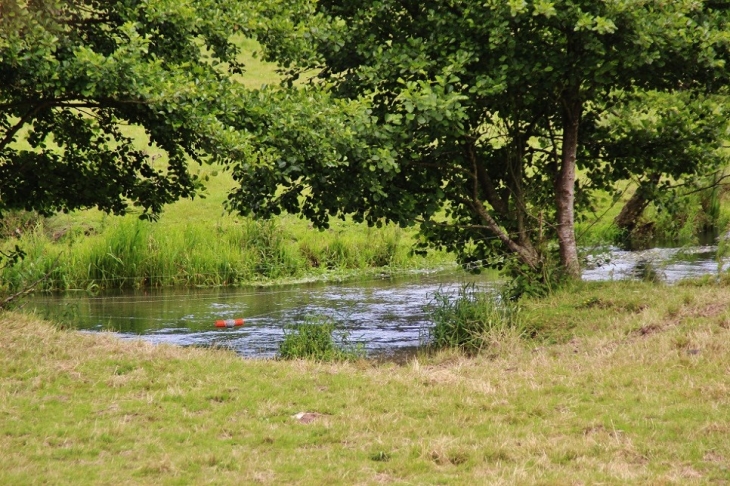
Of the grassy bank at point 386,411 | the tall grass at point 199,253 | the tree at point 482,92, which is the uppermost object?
the tree at point 482,92

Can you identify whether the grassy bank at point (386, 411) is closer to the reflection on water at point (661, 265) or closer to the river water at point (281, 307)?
the river water at point (281, 307)

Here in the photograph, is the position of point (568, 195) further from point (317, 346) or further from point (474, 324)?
point (317, 346)

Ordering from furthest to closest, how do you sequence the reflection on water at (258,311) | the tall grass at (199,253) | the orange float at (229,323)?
the tall grass at (199,253) → the orange float at (229,323) → the reflection on water at (258,311)

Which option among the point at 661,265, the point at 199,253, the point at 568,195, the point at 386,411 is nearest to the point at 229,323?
the point at 199,253

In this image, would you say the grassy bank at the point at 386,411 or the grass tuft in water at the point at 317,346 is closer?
the grassy bank at the point at 386,411

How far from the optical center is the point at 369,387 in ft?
29.7

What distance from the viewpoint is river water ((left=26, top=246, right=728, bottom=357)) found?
13820 mm

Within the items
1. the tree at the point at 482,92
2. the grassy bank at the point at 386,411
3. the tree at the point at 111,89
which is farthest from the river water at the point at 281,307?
the grassy bank at the point at 386,411

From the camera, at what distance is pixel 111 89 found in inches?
384

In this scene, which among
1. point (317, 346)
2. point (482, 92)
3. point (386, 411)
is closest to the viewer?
point (386, 411)

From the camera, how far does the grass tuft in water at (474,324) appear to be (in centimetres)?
1161

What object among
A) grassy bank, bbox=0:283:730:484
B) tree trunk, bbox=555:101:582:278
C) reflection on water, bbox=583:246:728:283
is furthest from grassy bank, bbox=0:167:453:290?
grassy bank, bbox=0:283:730:484

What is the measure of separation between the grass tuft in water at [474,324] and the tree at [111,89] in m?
3.92

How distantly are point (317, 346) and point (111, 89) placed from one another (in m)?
4.24
